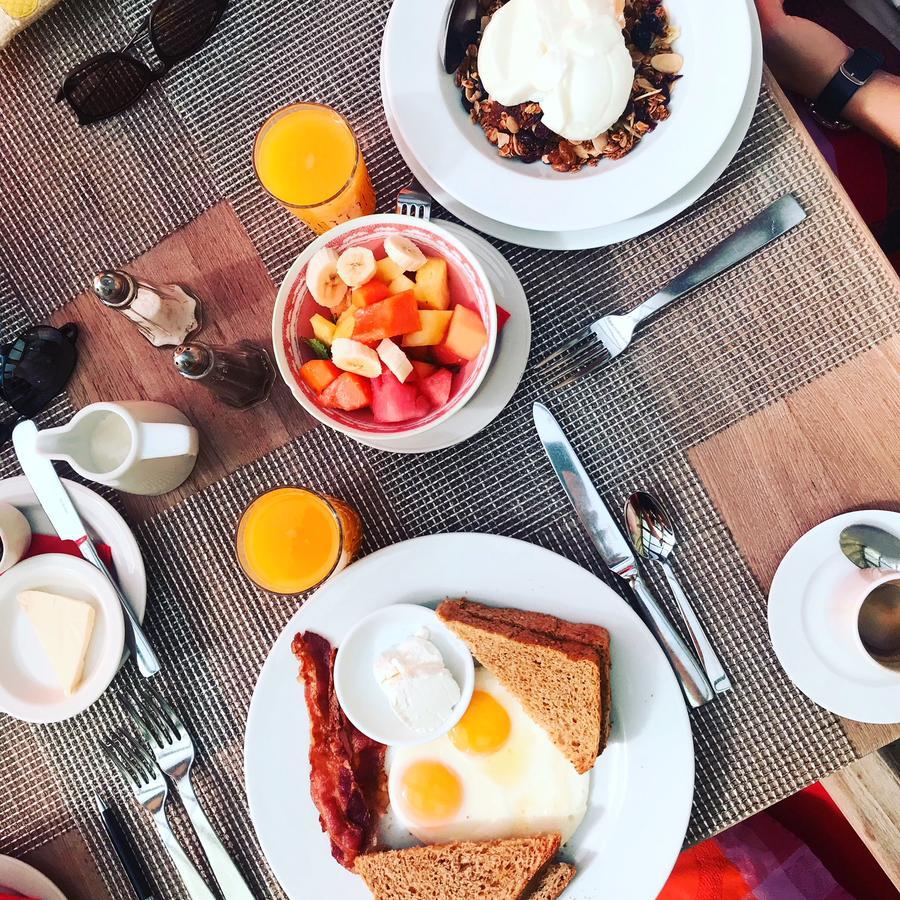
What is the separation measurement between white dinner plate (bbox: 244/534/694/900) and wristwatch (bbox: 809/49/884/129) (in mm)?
1101

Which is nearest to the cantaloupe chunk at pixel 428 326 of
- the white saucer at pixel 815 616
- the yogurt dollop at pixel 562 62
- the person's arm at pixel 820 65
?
the yogurt dollop at pixel 562 62

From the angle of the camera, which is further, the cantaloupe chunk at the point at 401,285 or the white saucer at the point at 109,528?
the white saucer at the point at 109,528

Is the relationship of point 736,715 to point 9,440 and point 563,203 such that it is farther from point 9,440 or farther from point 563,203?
point 9,440

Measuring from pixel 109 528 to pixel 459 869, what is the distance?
82cm

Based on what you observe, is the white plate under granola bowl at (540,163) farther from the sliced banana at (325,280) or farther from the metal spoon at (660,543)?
the metal spoon at (660,543)

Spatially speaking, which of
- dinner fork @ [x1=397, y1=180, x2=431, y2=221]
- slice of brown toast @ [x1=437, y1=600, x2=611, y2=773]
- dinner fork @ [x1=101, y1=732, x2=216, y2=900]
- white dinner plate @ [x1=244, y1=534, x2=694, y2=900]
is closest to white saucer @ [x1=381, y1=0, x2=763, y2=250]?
dinner fork @ [x1=397, y1=180, x2=431, y2=221]

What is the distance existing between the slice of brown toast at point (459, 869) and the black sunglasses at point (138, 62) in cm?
135

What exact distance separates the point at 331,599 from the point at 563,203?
0.73 metres

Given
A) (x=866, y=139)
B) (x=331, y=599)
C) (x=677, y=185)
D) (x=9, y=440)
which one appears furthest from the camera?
(x=866, y=139)

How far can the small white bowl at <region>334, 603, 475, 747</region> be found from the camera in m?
1.21

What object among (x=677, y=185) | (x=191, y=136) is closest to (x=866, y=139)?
(x=677, y=185)

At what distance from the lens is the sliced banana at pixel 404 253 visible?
109 cm

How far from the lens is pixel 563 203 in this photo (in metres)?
1.16

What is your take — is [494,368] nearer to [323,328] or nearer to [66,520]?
[323,328]
